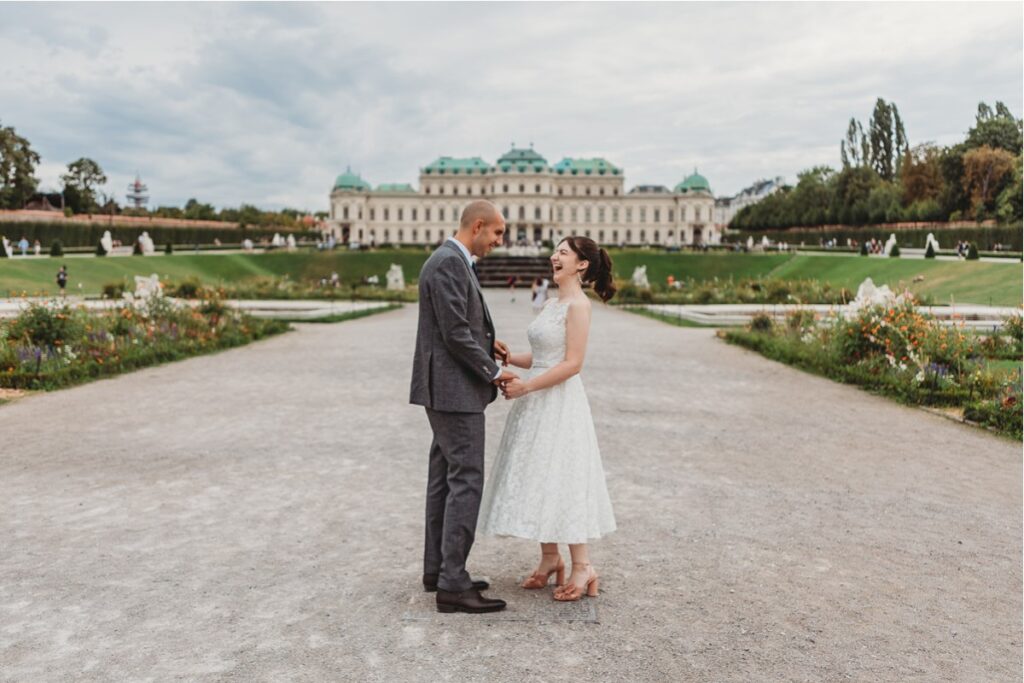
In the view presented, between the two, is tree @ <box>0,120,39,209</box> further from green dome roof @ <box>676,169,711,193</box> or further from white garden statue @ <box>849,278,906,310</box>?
green dome roof @ <box>676,169,711,193</box>

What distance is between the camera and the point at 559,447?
366cm

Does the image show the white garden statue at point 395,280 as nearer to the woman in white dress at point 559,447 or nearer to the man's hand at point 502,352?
the man's hand at point 502,352

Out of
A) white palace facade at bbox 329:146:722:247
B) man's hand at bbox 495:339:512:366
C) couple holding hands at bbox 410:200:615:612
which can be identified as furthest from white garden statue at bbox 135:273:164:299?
white palace facade at bbox 329:146:722:247

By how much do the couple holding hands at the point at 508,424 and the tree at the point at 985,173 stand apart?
46102 millimetres

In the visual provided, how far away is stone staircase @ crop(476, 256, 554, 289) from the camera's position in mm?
43581

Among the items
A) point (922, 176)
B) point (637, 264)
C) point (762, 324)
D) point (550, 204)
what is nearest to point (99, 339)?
point (762, 324)

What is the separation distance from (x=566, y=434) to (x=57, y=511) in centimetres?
326

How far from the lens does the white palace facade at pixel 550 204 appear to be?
102750mm

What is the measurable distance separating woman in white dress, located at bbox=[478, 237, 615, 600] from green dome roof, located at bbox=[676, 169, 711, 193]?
104 m

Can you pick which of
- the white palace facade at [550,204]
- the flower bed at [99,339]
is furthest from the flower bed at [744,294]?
the white palace facade at [550,204]

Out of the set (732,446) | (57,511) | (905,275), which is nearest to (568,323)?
(57,511)

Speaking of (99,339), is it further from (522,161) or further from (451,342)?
(522,161)

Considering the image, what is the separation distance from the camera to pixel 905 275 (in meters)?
31.9

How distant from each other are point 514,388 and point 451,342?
328 millimetres
